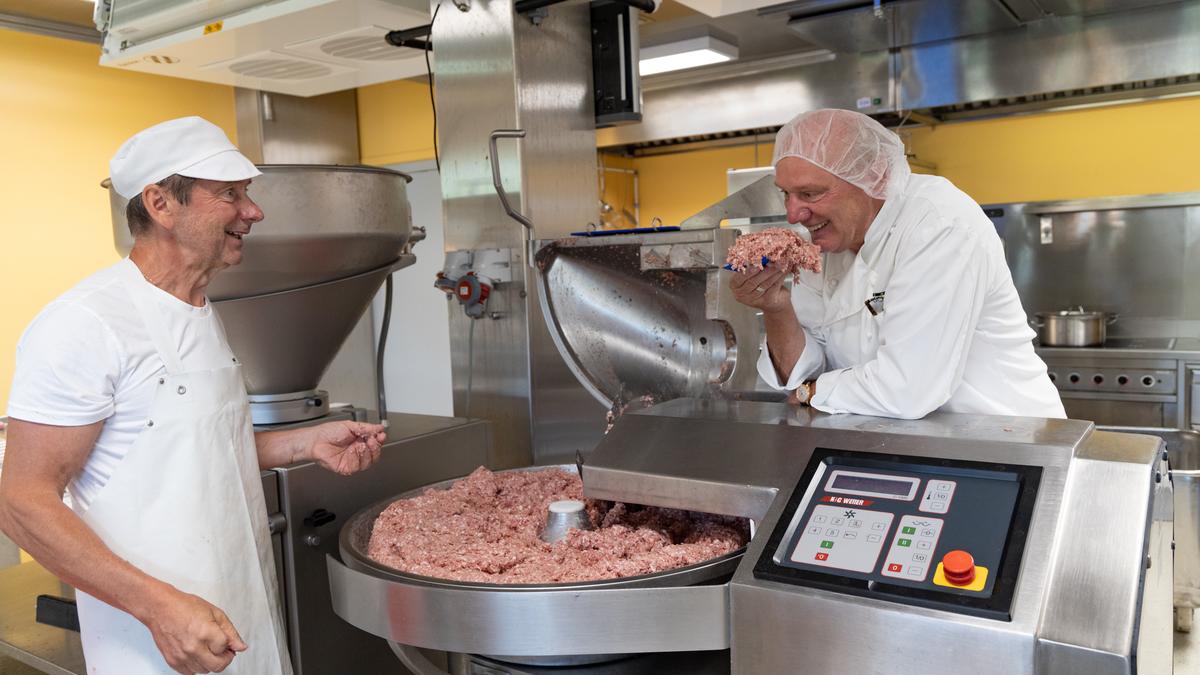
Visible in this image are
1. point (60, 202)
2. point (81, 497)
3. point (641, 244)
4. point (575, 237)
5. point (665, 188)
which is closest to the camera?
point (81, 497)

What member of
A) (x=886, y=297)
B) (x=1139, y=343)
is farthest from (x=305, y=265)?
(x=1139, y=343)

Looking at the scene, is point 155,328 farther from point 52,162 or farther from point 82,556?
A: point 52,162

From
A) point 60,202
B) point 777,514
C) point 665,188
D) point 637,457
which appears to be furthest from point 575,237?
point 665,188

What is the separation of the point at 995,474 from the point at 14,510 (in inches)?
55.0

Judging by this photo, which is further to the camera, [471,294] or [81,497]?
[471,294]

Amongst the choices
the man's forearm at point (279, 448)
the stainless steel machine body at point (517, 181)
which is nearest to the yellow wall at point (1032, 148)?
the stainless steel machine body at point (517, 181)

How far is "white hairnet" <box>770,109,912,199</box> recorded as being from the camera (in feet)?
5.96

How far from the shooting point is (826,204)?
187 cm

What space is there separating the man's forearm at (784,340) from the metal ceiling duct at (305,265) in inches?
36.1

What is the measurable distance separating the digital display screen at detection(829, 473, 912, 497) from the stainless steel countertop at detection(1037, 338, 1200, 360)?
3.49 metres

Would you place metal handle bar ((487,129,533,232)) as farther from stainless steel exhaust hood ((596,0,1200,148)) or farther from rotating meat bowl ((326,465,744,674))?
stainless steel exhaust hood ((596,0,1200,148))

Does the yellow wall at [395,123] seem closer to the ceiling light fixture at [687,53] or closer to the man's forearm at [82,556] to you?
the ceiling light fixture at [687,53]

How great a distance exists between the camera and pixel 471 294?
8.20ft

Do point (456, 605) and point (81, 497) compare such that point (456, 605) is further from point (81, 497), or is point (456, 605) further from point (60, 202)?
point (60, 202)
